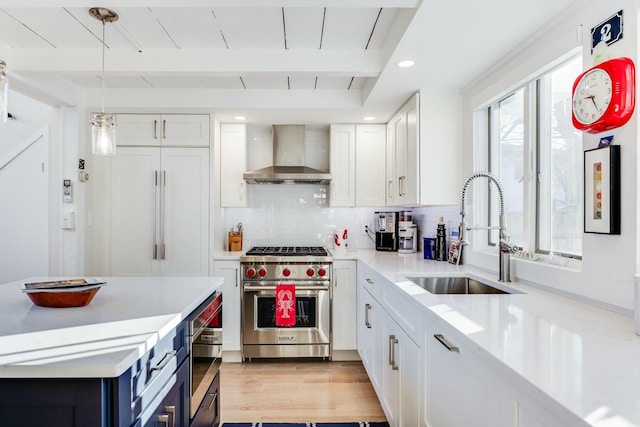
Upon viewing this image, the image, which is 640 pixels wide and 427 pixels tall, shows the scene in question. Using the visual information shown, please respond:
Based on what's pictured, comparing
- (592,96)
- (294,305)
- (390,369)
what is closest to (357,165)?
(294,305)

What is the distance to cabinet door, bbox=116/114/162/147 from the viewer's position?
3.32 meters

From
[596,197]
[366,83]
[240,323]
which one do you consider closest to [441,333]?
[596,197]

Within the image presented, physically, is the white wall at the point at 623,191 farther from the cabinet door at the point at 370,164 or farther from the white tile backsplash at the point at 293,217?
the white tile backsplash at the point at 293,217

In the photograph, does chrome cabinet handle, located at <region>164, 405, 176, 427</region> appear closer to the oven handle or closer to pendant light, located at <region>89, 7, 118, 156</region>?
pendant light, located at <region>89, 7, 118, 156</region>

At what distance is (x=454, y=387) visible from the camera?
130 cm

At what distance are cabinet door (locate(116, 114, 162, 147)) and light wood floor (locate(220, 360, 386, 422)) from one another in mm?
2073

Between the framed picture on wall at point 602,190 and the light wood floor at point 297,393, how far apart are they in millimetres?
1731

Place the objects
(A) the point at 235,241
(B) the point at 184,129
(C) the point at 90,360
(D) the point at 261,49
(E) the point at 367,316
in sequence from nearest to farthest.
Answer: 1. (C) the point at 90,360
2. (D) the point at 261,49
3. (E) the point at 367,316
4. (B) the point at 184,129
5. (A) the point at 235,241

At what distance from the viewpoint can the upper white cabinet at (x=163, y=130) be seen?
10.9 feet

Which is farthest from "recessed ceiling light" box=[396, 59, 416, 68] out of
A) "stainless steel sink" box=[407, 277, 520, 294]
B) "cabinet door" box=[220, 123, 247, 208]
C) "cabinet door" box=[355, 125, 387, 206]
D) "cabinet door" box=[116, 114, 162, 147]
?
"cabinet door" box=[116, 114, 162, 147]

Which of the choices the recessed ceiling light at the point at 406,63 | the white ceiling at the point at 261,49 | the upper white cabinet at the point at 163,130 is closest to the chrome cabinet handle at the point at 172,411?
the white ceiling at the point at 261,49

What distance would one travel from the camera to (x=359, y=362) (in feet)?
11.0

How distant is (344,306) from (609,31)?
102 inches

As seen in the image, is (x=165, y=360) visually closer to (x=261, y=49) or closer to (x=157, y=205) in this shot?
(x=261, y=49)
